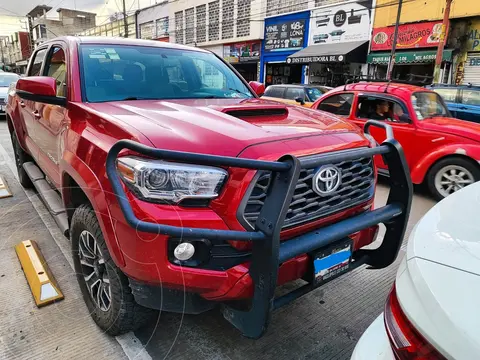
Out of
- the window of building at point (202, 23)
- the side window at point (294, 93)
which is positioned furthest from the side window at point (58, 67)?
the window of building at point (202, 23)

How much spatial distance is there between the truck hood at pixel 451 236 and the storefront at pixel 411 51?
49.7 ft

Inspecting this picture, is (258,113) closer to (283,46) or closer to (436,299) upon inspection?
(436,299)

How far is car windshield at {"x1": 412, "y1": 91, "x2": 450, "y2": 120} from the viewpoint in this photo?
5.48 metres

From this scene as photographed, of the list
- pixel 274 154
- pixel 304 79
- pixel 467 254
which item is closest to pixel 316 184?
pixel 274 154

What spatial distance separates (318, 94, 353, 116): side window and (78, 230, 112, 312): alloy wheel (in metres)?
5.04

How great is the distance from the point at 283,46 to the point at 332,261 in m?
23.1

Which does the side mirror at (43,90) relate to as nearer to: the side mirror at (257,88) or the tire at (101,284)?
the tire at (101,284)

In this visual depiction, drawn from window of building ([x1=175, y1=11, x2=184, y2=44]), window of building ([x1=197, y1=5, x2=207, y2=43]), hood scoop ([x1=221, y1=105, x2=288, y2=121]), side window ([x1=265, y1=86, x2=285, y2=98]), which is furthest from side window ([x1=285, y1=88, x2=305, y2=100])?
window of building ([x1=175, y1=11, x2=184, y2=44])

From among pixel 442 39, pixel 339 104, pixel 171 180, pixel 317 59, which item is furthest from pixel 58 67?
pixel 317 59

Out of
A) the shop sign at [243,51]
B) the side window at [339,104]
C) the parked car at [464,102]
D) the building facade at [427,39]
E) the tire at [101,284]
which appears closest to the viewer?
the tire at [101,284]

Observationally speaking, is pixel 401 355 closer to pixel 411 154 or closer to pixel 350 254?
pixel 350 254

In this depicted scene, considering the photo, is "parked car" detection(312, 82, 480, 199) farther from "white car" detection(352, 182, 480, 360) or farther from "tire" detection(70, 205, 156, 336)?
"tire" detection(70, 205, 156, 336)

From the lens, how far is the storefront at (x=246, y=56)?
2558cm

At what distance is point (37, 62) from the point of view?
4133 mm
